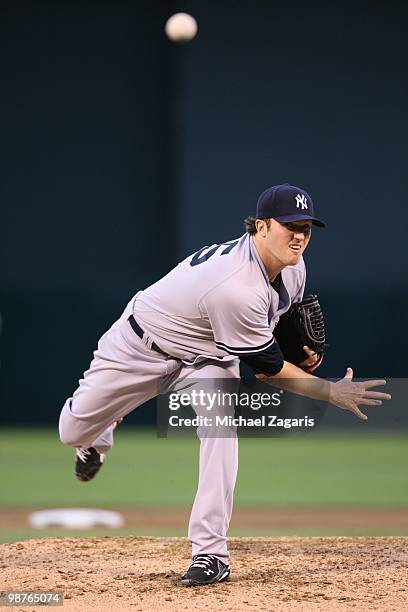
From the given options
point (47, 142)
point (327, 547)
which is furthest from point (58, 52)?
point (327, 547)

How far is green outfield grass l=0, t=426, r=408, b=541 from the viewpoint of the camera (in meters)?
7.06

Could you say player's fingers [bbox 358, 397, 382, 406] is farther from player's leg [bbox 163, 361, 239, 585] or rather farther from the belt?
the belt

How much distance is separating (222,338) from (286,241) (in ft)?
1.46

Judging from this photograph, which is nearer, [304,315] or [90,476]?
[304,315]

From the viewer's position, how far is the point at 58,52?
1209cm

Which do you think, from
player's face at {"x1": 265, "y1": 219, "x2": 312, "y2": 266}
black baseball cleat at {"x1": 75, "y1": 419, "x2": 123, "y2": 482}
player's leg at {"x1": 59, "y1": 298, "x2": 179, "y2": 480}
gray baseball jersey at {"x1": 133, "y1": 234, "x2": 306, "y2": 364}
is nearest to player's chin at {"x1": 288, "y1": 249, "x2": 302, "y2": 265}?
player's face at {"x1": 265, "y1": 219, "x2": 312, "y2": 266}

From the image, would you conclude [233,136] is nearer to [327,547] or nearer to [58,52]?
[58,52]

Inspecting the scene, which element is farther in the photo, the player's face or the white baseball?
the white baseball

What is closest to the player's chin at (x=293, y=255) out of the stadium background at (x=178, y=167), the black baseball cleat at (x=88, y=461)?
the black baseball cleat at (x=88, y=461)

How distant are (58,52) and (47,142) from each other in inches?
43.4

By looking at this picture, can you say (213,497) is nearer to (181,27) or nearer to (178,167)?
(181,27)

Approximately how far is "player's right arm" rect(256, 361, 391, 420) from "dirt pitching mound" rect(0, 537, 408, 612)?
70cm

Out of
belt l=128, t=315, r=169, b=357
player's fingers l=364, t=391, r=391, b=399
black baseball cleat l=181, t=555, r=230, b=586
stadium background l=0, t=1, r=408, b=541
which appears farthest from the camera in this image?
stadium background l=0, t=1, r=408, b=541

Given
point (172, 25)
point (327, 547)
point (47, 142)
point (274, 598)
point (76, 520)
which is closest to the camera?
point (274, 598)
